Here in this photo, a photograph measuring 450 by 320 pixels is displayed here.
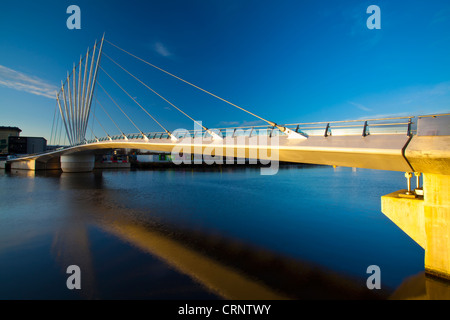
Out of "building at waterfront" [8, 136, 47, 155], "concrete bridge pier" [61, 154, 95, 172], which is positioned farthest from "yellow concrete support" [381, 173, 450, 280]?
"building at waterfront" [8, 136, 47, 155]

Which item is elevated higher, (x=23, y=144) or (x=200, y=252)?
(x=23, y=144)

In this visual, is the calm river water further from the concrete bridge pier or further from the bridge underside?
the concrete bridge pier

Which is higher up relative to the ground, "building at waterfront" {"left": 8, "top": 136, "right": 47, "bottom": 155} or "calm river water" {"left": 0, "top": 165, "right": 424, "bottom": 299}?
"building at waterfront" {"left": 8, "top": 136, "right": 47, "bottom": 155}

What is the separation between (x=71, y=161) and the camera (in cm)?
4350

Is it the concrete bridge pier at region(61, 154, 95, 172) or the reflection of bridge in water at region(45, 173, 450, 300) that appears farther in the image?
the concrete bridge pier at region(61, 154, 95, 172)

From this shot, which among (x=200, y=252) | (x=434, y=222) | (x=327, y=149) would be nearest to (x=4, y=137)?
(x=200, y=252)

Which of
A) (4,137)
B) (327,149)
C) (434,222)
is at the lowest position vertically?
(434,222)

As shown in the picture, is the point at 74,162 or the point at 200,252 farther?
the point at 74,162

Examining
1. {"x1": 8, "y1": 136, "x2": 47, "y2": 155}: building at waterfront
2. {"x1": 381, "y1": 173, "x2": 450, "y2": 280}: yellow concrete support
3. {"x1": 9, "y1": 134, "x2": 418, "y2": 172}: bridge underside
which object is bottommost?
{"x1": 381, "y1": 173, "x2": 450, "y2": 280}: yellow concrete support

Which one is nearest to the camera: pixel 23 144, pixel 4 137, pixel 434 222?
pixel 434 222

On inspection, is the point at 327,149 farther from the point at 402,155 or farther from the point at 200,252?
the point at 200,252
